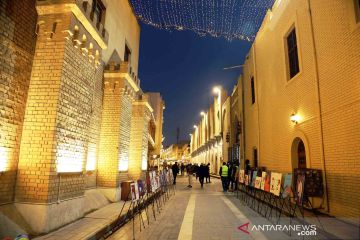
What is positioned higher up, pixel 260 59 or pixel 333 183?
pixel 260 59

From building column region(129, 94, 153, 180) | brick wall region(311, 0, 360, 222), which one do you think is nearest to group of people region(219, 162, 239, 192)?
building column region(129, 94, 153, 180)

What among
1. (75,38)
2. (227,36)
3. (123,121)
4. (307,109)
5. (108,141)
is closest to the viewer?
(75,38)

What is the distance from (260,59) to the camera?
16297 mm

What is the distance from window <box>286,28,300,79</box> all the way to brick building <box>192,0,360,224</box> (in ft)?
0.15

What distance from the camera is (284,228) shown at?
23.4 ft

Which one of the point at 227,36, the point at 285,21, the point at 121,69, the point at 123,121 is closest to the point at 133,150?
the point at 123,121

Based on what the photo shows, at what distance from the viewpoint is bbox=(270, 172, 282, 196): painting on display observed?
8.22 m

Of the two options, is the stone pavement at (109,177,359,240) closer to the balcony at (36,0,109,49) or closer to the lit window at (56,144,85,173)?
the lit window at (56,144,85,173)

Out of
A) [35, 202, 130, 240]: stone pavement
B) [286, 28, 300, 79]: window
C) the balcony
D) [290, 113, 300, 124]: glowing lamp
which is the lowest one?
[35, 202, 130, 240]: stone pavement

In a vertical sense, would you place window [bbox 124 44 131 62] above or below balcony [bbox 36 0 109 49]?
above

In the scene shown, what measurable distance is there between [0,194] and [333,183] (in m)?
9.19

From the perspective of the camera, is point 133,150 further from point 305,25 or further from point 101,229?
point 305,25

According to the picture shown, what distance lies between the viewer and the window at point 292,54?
1164cm

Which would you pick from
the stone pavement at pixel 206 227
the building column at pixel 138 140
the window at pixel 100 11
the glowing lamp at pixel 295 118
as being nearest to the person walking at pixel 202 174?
the building column at pixel 138 140
